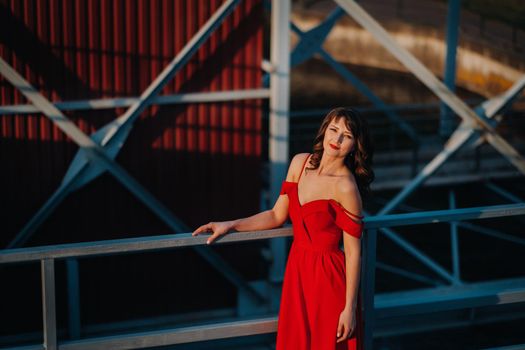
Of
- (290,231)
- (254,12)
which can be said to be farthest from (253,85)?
(290,231)

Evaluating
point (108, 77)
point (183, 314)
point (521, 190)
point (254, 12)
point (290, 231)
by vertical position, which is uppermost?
point (254, 12)

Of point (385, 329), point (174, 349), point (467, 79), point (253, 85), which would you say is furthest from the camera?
point (467, 79)

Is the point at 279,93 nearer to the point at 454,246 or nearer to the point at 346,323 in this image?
the point at 454,246

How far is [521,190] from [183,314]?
663 cm

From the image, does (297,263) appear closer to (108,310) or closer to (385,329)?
(385,329)

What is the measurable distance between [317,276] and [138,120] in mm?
7151

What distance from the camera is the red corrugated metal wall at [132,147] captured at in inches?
471

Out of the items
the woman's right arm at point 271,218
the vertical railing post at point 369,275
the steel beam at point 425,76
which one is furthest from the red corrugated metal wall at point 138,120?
the vertical railing post at point 369,275

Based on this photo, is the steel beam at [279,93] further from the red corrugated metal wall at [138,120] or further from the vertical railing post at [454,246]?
the vertical railing post at [454,246]

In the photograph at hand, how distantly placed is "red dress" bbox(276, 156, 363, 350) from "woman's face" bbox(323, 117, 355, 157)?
0.95ft

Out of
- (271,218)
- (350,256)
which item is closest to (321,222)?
(350,256)

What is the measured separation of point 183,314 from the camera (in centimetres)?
1334

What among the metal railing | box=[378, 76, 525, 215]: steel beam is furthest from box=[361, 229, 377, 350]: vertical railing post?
→ box=[378, 76, 525, 215]: steel beam

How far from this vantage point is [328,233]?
576 cm
